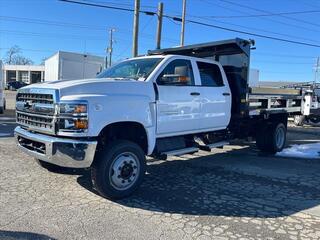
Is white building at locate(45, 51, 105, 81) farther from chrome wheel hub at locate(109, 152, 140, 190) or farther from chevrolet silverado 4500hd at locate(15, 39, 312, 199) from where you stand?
chrome wheel hub at locate(109, 152, 140, 190)

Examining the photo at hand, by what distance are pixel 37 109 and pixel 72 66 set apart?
1669 inches

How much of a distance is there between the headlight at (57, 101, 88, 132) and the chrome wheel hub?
2.45ft

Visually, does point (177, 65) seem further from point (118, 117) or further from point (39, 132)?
point (39, 132)

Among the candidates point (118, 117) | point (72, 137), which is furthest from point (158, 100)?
point (72, 137)

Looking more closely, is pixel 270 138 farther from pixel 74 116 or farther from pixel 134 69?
pixel 74 116

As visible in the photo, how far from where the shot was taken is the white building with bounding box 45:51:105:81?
46094 millimetres

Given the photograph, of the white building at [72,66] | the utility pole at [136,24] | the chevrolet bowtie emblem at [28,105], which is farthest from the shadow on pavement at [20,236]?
the white building at [72,66]

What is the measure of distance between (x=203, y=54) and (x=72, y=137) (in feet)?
15.9

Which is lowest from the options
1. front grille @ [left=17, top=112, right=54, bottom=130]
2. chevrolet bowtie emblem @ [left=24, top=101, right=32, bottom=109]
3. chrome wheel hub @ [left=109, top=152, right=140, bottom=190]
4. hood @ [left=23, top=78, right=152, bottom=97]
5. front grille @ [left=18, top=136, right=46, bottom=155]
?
chrome wheel hub @ [left=109, top=152, right=140, bottom=190]

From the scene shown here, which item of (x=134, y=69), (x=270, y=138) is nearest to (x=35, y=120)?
(x=134, y=69)

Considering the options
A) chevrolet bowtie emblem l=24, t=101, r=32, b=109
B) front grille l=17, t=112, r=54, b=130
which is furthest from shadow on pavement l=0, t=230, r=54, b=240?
chevrolet bowtie emblem l=24, t=101, r=32, b=109

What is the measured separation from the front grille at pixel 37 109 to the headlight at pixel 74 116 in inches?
7.5

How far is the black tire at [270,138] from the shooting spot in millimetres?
10312

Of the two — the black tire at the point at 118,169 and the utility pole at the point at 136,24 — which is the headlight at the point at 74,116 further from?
the utility pole at the point at 136,24
